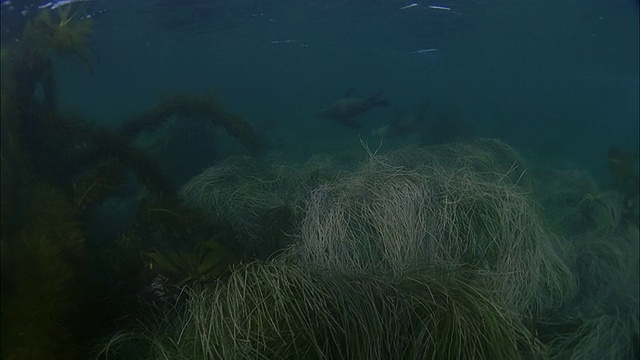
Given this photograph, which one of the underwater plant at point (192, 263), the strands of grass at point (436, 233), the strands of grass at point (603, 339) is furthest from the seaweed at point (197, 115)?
the strands of grass at point (603, 339)

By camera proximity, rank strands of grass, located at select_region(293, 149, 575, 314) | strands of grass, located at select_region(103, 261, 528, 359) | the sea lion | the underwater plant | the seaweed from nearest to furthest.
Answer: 1. strands of grass, located at select_region(103, 261, 528, 359)
2. the underwater plant
3. strands of grass, located at select_region(293, 149, 575, 314)
4. the seaweed
5. the sea lion

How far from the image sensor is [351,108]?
29.0 feet

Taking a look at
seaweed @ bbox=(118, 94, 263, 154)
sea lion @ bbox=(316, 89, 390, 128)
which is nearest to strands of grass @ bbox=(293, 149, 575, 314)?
seaweed @ bbox=(118, 94, 263, 154)

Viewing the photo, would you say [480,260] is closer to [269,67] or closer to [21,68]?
[21,68]

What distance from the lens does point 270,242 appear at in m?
4.05

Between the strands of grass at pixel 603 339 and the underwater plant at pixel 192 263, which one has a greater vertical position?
the underwater plant at pixel 192 263

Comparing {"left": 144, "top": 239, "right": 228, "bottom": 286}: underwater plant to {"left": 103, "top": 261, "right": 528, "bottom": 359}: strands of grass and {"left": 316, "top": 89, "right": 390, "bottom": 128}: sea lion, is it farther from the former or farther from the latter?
{"left": 316, "top": 89, "right": 390, "bottom": 128}: sea lion

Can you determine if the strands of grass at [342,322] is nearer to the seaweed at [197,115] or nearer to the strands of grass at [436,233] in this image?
the strands of grass at [436,233]

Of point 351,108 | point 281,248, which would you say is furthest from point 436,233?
point 351,108

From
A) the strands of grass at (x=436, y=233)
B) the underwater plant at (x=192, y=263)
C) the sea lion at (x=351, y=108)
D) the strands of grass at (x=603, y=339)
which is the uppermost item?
the underwater plant at (x=192, y=263)

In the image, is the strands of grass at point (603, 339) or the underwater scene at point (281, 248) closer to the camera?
the underwater scene at point (281, 248)

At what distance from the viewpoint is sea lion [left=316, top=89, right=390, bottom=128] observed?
28.4 ft

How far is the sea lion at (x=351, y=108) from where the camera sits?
340 inches

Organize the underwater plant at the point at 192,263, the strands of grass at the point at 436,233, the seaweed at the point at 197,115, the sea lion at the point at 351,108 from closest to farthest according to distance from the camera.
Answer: the underwater plant at the point at 192,263 → the strands of grass at the point at 436,233 → the seaweed at the point at 197,115 → the sea lion at the point at 351,108
